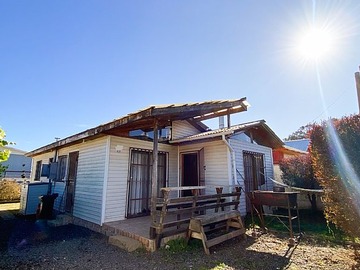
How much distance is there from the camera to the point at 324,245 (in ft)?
15.0

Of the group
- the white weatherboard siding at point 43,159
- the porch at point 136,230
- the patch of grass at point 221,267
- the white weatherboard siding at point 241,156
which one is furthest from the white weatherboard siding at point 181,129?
the white weatherboard siding at point 43,159

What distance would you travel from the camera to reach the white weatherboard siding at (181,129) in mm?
8094

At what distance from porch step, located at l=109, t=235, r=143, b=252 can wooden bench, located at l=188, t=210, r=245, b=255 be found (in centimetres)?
115

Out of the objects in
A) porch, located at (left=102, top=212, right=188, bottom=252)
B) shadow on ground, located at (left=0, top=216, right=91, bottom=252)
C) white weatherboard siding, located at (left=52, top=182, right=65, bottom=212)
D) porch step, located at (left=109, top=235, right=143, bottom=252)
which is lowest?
shadow on ground, located at (left=0, top=216, right=91, bottom=252)

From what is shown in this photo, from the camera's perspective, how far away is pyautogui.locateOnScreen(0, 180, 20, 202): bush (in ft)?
40.7

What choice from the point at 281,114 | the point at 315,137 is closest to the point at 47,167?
the point at 315,137

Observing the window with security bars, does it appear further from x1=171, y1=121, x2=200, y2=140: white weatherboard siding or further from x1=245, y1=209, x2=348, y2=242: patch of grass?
x1=245, y1=209, x2=348, y2=242: patch of grass

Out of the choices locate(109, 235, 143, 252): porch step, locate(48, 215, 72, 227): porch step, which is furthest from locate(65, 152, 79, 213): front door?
locate(109, 235, 143, 252): porch step

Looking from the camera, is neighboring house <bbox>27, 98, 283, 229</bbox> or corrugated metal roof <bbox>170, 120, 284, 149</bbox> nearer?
neighboring house <bbox>27, 98, 283, 229</bbox>

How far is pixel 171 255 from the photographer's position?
399 centimetres

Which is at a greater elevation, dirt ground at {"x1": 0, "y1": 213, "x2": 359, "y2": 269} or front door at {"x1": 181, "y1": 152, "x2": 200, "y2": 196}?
front door at {"x1": 181, "y1": 152, "x2": 200, "y2": 196}

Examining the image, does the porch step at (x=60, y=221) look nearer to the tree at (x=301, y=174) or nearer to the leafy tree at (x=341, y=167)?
the leafy tree at (x=341, y=167)

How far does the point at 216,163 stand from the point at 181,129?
7.12 ft

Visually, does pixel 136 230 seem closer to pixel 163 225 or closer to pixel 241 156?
pixel 163 225
